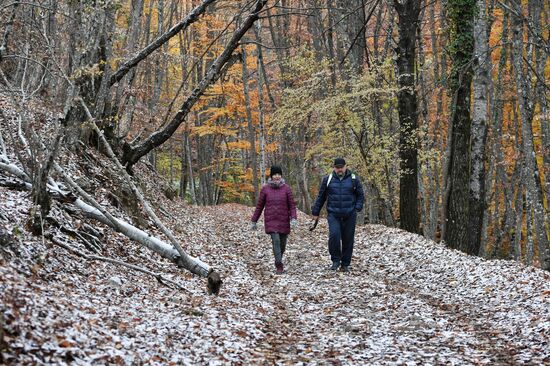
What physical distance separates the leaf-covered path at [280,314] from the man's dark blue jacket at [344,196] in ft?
4.28

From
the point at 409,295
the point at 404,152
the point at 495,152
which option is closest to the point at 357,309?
the point at 409,295

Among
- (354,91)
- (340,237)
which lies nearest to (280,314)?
(340,237)

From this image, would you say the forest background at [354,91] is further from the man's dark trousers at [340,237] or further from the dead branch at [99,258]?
the man's dark trousers at [340,237]

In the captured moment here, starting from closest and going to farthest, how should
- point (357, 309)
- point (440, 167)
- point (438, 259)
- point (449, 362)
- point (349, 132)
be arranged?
1. point (449, 362)
2. point (357, 309)
3. point (438, 259)
4. point (349, 132)
5. point (440, 167)

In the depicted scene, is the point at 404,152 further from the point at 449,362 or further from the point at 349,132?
the point at 449,362

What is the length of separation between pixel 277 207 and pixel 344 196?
56.1 inches

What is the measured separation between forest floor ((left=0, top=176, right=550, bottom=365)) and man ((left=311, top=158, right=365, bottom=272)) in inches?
17.0

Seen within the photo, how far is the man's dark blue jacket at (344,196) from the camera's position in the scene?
11.4 meters

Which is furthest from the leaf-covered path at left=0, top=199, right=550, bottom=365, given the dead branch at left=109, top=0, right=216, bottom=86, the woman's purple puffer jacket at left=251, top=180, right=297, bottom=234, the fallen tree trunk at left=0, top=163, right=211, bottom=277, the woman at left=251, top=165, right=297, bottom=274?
the dead branch at left=109, top=0, right=216, bottom=86

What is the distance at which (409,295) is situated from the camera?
9.15 m

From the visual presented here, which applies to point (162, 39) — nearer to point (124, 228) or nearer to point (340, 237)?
point (124, 228)

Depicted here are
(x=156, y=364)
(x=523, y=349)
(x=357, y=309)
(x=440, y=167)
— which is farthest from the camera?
(x=440, y=167)

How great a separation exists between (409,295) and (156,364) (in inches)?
211

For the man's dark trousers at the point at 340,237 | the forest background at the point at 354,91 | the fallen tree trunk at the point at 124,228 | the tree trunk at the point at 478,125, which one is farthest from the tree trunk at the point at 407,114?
the fallen tree trunk at the point at 124,228
